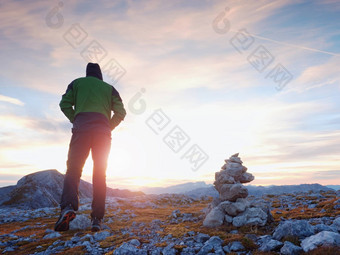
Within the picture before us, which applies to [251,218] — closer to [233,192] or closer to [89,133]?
[233,192]

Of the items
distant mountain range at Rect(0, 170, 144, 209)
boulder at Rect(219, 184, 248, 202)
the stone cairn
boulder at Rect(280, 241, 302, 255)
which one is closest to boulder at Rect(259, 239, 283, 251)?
boulder at Rect(280, 241, 302, 255)

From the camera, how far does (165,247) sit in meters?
8.01

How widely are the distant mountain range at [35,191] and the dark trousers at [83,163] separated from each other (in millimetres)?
46988

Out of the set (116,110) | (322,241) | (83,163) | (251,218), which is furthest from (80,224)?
(322,241)

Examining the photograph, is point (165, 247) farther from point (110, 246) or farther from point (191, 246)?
point (110, 246)

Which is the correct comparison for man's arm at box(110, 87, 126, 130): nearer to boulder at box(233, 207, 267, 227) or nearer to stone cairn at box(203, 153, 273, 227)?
stone cairn at box(203, 153, 273, 227)

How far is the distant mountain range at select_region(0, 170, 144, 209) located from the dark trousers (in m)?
47.0

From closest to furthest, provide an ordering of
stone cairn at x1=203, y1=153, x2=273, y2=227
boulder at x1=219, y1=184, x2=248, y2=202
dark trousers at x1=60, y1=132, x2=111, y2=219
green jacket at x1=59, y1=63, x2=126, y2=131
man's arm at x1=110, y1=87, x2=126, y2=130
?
dark trousers at x1=60, y1=132, x2=111, y2=219 < green jacket at x1=59, y1=63, x2=126, y2=131 < man's arm at x1=110, y1=87, x2=126, y2=130 < stone cairn at x1=203, y1=153, x2=273, y2=227 < boulder at x1=219, y1=184, x2=248, y2=202

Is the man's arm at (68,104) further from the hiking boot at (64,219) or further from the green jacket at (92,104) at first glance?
the hiking boot at (64,219)

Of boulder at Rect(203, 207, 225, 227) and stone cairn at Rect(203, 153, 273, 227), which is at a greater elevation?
stone cairn at Rect(203, 153, 273, 227)

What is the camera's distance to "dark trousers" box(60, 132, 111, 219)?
7414 mm

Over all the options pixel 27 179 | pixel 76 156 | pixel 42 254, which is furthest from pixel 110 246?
pixel 27 179

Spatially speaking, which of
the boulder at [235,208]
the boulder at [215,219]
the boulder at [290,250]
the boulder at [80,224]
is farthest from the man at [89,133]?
the boulder at [80,224]

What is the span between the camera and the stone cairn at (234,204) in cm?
1200
